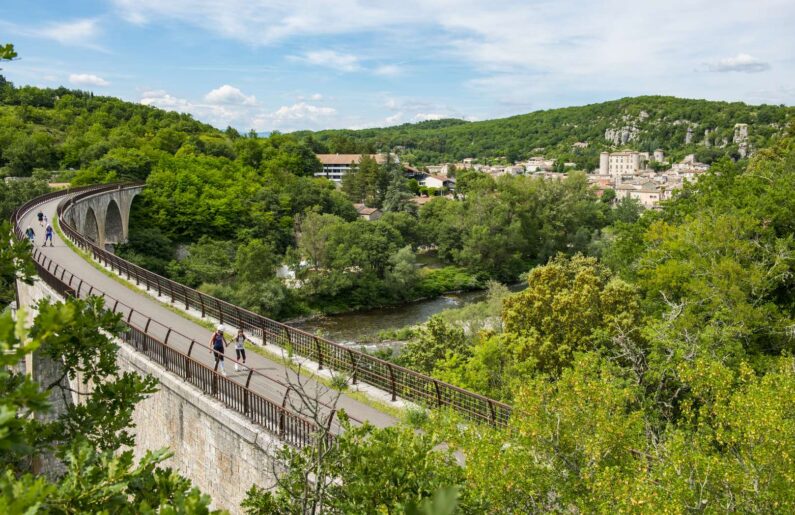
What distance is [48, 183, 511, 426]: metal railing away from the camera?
9055 mm

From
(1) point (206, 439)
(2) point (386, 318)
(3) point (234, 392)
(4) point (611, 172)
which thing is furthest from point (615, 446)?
(4) point (611, 172)

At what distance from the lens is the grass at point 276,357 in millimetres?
7462

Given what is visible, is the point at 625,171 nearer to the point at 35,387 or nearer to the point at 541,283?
the point at 541,283

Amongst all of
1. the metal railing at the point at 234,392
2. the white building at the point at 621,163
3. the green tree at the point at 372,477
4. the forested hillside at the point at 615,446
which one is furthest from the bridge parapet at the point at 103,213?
the white building at the point at 621,163

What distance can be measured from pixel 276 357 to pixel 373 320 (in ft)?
87.4

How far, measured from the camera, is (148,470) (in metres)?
3.87

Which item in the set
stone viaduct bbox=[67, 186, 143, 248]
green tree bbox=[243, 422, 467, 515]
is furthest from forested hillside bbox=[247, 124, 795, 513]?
stone viaduct bbox=[67, 186, 143, 248]

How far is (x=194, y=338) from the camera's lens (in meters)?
13.6

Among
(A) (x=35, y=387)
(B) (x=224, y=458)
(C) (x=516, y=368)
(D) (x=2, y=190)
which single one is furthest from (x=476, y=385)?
(D) (x=2, y=190)

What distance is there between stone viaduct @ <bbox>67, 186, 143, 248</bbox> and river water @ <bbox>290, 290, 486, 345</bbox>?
46.8 ft

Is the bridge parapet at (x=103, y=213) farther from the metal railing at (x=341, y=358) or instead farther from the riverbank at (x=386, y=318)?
the metal railing at (x=341, y=358)

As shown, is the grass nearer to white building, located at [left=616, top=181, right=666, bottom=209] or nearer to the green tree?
the green tree

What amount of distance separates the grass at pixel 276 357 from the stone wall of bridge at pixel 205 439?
1.24 m

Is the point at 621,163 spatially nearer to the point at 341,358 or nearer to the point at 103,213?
the point at 103,213
